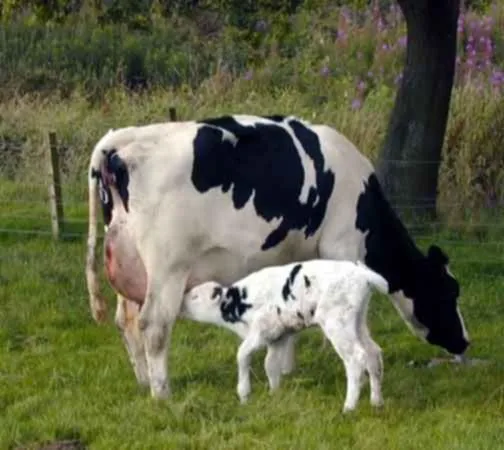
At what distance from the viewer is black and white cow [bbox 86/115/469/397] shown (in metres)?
9.54

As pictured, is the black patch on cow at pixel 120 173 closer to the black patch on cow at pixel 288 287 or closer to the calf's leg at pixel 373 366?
the black patch on cow at pixel 288 287

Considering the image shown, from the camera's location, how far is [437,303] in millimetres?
10555

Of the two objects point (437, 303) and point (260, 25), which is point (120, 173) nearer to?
point (437, 303)

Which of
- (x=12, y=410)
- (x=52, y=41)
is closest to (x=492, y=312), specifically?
(x=12, y=410)

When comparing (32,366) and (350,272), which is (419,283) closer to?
(350,272)

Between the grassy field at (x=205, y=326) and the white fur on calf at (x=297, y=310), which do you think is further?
the white fur on calf at (x=297, y=310)

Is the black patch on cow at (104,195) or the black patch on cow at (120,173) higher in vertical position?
the black patch on cow at (120,173)

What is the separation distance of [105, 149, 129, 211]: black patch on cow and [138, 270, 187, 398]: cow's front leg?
576 mm

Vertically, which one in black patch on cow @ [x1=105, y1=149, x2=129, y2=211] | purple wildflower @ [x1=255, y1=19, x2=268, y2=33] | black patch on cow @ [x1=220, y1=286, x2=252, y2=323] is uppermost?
black patch on cow @ [x1=105, y1=149, x2=129, y2=211]

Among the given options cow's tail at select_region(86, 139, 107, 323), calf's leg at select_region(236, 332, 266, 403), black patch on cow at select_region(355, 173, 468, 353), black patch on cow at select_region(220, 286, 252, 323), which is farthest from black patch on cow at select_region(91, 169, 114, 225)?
black patch on cow at select_region(355, 173, 468, 353)

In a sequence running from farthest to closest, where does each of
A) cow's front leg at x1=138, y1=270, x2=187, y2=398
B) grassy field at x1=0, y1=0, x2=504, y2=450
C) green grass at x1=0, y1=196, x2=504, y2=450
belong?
1. cow's front leg at x1=138, y1=270, x2=187, y2=398
2. grassy field at x1=0, y1=0, x2=504, y2=450
3. green grass at x1=0, y1=196, x2=504, y2=450

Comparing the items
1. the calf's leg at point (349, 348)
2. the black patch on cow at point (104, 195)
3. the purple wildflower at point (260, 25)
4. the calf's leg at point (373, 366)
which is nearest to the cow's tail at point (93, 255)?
the black patch on cow at point (104, 195)

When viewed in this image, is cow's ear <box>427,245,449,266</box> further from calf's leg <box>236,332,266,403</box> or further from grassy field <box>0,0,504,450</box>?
calf's leg <box>236,332,266,403</box>

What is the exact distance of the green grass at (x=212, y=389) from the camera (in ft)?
27.1
